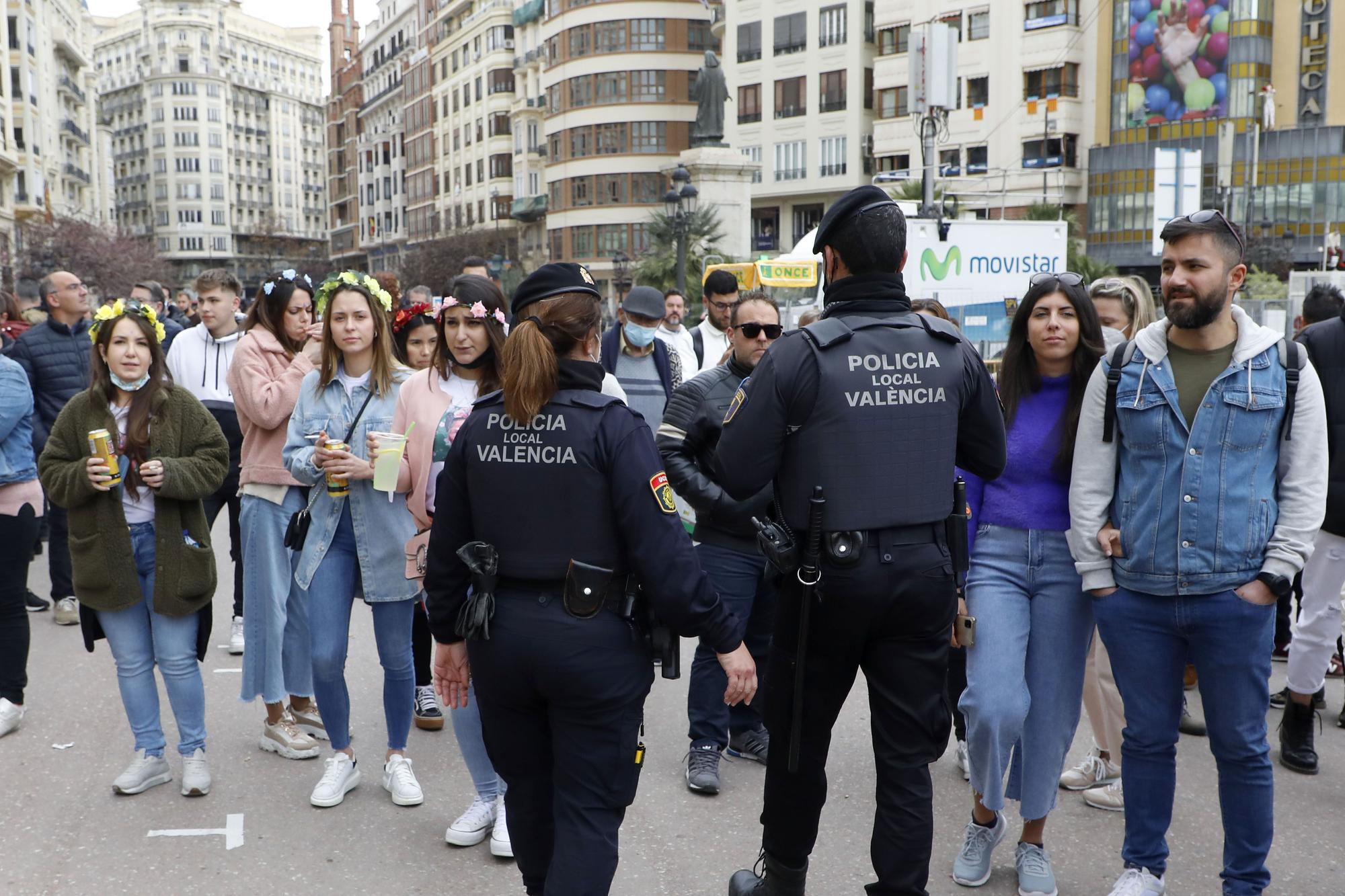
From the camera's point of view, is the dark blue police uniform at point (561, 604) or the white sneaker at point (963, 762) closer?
the dark blue police uniform at point (561, 604)

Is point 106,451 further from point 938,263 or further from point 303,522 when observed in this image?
point 938,263

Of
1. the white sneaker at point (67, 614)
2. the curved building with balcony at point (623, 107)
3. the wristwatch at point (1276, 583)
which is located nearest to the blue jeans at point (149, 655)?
the white sneaker at point (67, 614)

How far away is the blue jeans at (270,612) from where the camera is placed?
571 centimetres

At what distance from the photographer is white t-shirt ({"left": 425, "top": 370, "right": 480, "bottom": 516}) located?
4.61 meters

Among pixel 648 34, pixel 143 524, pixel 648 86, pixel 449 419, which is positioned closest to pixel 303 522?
pixel 143 524

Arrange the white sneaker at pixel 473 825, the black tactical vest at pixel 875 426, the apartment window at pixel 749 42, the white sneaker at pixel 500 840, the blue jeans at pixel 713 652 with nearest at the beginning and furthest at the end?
the black tactical vest at pixel 875 426
the white sneaker at pixel 500 840
the white sneaker at pixel 473 825
the blue jeans at pixel 713 652
the apartment window at pixel 749 42

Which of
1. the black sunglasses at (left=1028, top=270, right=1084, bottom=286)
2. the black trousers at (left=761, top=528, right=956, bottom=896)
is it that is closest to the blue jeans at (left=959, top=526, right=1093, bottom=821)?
the black trousers at (left=761, top=528, right=956, bottom=896)

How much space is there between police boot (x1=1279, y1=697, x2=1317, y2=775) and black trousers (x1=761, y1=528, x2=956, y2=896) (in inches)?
101

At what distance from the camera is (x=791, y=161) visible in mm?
61000

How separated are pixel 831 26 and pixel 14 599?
2298 inches

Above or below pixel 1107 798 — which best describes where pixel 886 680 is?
above

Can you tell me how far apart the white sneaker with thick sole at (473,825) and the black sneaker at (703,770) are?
0.93m

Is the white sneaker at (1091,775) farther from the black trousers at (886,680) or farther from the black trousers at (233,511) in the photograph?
the black trousers at (233,511)

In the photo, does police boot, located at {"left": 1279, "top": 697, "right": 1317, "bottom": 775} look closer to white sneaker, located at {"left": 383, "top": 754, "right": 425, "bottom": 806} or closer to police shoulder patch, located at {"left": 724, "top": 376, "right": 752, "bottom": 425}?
police shoulder patch, located at {"left": 724, "top": 376, "right": 752, "bottom": 425}
